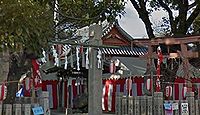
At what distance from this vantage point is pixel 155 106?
864 centimetres

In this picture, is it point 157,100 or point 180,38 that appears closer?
point 157,100

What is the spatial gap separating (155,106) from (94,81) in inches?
96.1

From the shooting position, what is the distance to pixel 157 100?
28.2 feet

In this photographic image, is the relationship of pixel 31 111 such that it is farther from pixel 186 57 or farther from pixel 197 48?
pixel 197 48

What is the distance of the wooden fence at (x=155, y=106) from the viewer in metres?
8.61

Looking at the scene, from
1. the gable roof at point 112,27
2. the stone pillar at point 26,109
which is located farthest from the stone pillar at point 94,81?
the gable roof at point 112,27

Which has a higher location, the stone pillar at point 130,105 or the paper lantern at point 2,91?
the paper lantern at point 2,91

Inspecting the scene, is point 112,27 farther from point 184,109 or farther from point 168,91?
point 184,109

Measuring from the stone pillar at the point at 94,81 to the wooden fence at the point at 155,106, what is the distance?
2010 mm

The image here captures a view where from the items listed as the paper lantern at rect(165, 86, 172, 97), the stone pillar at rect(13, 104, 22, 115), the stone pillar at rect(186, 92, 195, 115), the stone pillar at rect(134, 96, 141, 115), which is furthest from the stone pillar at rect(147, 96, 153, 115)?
the stone pillar at rect(13, 104, 22, 115)

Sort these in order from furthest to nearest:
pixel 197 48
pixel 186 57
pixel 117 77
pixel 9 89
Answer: pixel 117 77, pixel 197 48, pixel 186 57, pixel 9 89

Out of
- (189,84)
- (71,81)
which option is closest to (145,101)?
(189,84)

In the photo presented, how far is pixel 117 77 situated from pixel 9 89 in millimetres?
8814

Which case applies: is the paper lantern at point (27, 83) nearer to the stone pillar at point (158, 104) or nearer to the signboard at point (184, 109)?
the stone pillar at point (158, 104)
